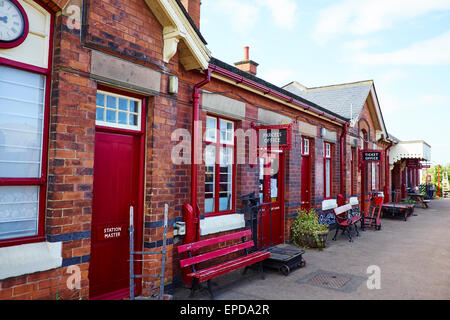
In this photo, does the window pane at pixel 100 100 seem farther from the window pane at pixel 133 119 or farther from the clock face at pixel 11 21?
the clock face at pixel 11 21

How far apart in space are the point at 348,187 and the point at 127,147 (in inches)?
405

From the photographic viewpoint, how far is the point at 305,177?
10148mm

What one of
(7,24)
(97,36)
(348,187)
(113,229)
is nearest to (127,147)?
(113,229)

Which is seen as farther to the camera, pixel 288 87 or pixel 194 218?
pixel 288 87

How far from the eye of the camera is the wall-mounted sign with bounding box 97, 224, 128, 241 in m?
4.43

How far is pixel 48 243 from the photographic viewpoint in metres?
3.64

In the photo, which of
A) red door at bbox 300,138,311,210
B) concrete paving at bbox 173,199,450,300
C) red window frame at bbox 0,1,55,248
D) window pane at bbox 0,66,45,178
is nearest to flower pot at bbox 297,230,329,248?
concrete paving at bbox 173,199,450,300

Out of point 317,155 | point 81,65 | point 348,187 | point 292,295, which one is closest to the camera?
point 81,65

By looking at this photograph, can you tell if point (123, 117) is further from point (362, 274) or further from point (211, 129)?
point (362, 274)

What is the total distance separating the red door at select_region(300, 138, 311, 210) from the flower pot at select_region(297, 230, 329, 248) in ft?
5.28

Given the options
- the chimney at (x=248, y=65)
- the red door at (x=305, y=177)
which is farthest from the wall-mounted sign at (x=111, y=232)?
the chimney at (x=248, y=65)

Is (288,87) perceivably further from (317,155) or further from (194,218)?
(194,218)

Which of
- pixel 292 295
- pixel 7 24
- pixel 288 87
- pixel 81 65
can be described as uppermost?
pixel 288 87

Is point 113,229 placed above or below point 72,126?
below
